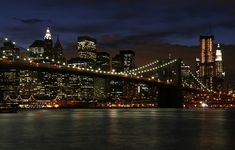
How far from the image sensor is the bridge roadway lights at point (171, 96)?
94500mm

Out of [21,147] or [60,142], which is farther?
[60,142]

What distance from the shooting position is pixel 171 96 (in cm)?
9506

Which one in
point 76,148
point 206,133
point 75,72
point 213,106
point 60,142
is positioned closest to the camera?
point 76,148

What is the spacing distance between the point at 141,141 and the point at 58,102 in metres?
102

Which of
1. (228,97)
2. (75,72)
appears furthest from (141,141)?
(228,97)

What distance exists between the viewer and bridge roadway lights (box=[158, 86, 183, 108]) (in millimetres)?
94500

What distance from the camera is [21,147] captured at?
30.0m

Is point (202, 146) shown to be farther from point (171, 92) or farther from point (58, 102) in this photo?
point (58, 102)

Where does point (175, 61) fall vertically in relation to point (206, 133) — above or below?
above

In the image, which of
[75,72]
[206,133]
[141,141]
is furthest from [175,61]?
[141,141]

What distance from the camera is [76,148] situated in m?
29.5

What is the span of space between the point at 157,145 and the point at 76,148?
14.1 feet

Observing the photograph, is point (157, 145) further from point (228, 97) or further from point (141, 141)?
point (228, 97)

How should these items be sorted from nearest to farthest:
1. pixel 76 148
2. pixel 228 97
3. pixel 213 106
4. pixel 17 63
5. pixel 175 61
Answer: pixel 76 148 → pixel 17 63 → pixel 175 61 → pixel 228 97 → pixel 213 106
